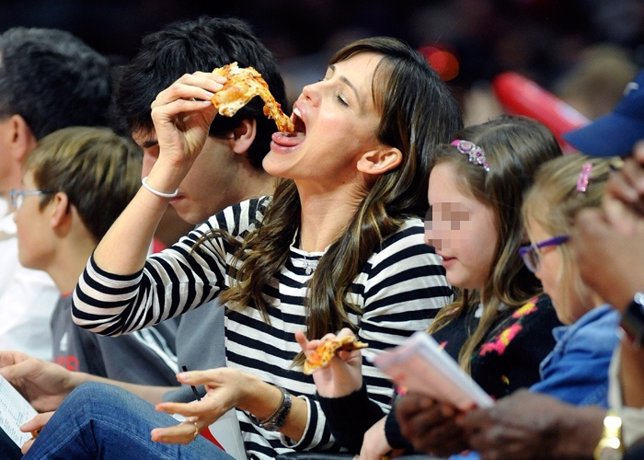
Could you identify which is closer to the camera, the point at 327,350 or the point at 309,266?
the point at 327,350

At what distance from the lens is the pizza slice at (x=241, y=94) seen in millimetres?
2477

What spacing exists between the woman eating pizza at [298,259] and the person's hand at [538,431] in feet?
2.32

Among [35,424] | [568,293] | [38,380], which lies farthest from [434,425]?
[38,380]

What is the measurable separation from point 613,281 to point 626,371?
5.4 inches

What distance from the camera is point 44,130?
3.84m

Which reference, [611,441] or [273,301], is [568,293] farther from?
[273,301]

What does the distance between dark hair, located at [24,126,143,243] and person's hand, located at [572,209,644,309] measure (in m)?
1.86

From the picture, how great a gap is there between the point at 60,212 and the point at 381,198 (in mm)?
1183

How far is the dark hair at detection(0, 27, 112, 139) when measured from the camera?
3.85 m

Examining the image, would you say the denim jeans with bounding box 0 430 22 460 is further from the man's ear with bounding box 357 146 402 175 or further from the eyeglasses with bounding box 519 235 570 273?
the eyeglasses with bounding box 519 235 570 273

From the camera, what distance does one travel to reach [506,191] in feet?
6.84

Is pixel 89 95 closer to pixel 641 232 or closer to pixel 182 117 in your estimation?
pixel 182 117

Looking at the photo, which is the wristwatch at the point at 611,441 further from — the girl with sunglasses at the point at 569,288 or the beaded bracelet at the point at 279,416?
the beaded bracelet at the point at 279,416

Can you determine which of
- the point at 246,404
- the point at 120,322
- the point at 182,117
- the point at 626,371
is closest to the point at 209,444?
the point at 246,404
